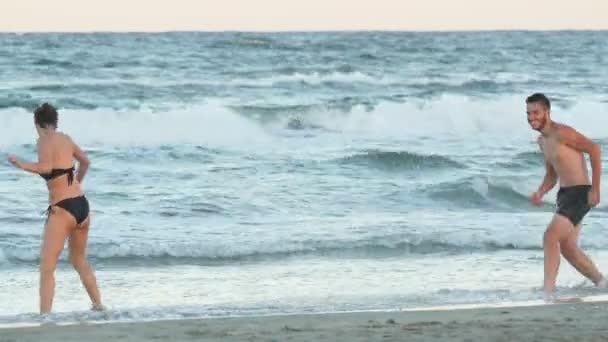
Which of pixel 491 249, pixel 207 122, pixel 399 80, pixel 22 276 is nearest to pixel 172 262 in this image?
pixel 22 276

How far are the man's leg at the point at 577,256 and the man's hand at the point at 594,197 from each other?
0.78ft

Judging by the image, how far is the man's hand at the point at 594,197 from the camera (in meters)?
9.03

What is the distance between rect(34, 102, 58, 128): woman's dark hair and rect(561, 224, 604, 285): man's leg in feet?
11.2

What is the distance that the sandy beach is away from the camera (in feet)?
23.1

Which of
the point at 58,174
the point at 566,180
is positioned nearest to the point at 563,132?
the point at 566,180

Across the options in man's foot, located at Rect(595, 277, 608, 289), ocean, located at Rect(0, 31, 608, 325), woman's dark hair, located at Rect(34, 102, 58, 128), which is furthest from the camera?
ocean, located at Rect(0, 31, 608, 325)

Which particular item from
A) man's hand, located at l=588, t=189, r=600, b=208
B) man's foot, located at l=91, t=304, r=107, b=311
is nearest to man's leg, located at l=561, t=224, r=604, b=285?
man's hand, located at l=588, t=189, r=600, b=208

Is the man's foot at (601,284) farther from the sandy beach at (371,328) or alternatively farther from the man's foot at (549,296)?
the sandy beach at (371,328)

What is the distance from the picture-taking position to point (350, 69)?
4547cm

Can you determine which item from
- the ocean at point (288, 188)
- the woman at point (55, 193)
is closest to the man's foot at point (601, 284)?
the ocean at point (288, 188)

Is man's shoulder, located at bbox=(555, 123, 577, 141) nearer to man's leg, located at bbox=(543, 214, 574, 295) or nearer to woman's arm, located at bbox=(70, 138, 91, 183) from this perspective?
man's leg, located at bbox=(543, 214, 574, 295)

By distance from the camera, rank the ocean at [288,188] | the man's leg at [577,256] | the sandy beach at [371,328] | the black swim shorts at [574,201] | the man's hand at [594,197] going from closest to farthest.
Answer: the sandy beach at [371,328] → the man's hand at [594,197] → the black swim shorts at [574,201] → the man's leg at [577,256] → the ocean at [288,188]

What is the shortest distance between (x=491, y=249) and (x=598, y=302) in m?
4.03

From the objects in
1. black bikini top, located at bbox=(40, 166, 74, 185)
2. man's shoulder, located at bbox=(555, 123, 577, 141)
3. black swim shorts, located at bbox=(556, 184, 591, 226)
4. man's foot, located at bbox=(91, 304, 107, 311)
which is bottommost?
man's foot, located at bbox=(91, 304, 107, 311)
